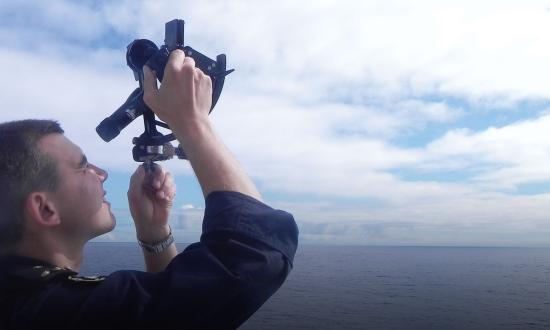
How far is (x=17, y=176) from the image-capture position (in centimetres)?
288

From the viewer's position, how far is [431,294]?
9944cm

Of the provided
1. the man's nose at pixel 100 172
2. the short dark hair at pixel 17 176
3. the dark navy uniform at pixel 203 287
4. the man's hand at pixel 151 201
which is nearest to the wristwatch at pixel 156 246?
the man's hand at pixel 151 201

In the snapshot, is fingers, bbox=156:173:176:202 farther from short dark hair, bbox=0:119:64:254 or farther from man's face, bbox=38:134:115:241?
short dark hair, bbox=0:119:64:254

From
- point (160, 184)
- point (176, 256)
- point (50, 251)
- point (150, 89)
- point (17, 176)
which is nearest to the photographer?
point (176, 256)

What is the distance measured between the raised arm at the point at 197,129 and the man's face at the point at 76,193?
0.93 meters

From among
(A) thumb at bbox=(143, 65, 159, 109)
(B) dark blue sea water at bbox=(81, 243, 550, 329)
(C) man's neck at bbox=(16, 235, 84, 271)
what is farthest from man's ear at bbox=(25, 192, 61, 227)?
(B) dark blue sea water at bbox=(81, 243, 550, 329)

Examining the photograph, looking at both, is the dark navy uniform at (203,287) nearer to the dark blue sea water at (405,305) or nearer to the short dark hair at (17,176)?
the short dark hair at (17,176)

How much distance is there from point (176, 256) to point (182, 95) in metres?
0.81

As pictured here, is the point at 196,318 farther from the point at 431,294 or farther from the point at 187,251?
the point at 431,294

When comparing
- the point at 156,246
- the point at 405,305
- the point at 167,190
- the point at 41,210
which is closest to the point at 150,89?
the point at 41,210

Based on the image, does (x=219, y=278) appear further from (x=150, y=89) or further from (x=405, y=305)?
(x=405, y=305)

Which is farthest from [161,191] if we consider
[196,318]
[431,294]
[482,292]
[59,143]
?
[482,292]

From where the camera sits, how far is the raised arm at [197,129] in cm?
245

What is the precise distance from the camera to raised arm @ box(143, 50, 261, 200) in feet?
8.02
